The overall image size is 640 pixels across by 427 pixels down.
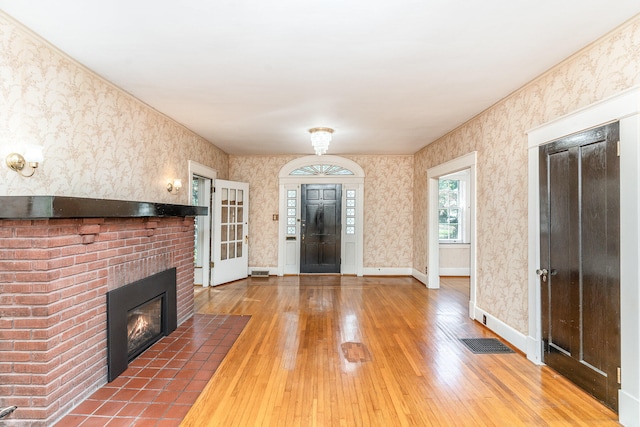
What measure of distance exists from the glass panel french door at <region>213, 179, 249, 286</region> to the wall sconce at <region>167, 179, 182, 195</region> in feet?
Result: 4.36

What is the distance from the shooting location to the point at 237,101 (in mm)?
3576

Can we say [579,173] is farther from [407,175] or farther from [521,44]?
[407,175]

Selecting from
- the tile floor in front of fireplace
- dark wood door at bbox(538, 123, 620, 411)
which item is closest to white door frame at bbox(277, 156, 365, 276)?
the tile floor in front of fireplace

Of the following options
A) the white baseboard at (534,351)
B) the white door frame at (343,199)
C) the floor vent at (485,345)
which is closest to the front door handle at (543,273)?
the white baseboard at (534,351)

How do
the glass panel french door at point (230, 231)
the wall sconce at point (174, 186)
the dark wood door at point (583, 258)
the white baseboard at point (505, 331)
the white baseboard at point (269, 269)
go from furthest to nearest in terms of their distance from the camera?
the white baseboard at point (269, 269)
the glass panel french door at point (230, 231)
the wall sconce at point (174, 186)
the white baseboard at point (505, 331)
the dark wood door at point (583, 258)

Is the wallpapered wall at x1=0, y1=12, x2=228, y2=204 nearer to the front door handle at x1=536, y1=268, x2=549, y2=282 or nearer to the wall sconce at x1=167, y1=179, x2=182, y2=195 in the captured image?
the wall sconce at x1=167, y1=179, x2=182, y2=195

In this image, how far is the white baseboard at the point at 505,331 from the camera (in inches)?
124

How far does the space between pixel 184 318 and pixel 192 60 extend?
288 centimetres

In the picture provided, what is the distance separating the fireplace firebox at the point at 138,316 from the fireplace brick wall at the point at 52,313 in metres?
0.07

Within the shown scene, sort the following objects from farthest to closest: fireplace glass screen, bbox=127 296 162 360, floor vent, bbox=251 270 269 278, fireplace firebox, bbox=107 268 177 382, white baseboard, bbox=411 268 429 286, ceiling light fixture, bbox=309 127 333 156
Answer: floor vent, bbox=251 270 269 278, white baseboard, bbox=411 268 429 286, ceiling light fixture, bbox=309 127 333 156, fireplace glass screen, bbox=127 296 162 360, fireplace firebox, bbox=107 268 177 382

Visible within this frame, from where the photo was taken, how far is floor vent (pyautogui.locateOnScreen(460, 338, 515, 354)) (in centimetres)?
318

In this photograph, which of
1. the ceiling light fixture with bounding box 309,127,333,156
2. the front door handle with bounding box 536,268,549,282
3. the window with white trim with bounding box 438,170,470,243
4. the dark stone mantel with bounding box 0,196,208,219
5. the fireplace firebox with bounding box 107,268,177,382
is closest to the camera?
the dark stone mantel with bounding box 0,196,208,219

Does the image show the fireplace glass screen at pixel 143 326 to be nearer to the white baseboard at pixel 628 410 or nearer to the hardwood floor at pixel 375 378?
the hardwood floor at pixel 375 378

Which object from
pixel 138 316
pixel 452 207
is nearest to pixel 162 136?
pixel 138 316
